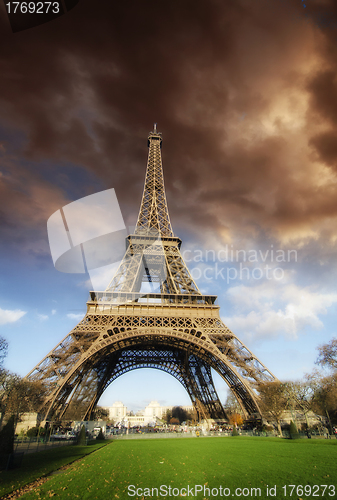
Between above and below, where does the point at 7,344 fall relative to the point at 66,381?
above

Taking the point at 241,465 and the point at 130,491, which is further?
the point at 241,465

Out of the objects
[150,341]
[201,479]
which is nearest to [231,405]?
[150,341]

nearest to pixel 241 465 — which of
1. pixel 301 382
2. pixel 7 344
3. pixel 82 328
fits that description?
pixel 82 328

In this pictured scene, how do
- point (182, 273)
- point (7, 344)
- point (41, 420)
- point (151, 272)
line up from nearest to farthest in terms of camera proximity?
point (41, 420), point (7, 344), point (182, 273), point (151, 272)

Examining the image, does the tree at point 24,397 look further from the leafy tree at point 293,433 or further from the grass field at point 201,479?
the leafy tree at point 293,433

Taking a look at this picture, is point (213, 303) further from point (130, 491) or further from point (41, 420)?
point (130, 491)

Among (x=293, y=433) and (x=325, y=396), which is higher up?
(x=325, y=396)

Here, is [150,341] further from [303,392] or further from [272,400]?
[303,392]
